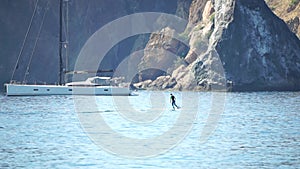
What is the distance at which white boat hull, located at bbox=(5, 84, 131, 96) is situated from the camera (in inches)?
5118

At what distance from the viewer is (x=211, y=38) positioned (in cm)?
16450

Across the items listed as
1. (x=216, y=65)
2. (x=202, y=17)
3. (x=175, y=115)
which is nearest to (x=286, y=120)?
(x=175, y=115)

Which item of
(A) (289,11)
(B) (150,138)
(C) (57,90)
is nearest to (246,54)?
(A) (289,11)

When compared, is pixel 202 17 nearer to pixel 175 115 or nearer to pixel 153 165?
pixel 175 115

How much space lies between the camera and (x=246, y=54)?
16125cm

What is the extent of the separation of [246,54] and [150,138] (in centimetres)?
10369

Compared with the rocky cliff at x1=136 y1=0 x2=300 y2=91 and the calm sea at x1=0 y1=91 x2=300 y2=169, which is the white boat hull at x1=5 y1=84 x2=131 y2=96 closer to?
the rocky cliff at x1=136 y1=0 x2=300 y2=91

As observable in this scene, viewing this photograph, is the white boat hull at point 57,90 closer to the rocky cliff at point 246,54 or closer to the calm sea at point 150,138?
the rocky cliff at point 246,54

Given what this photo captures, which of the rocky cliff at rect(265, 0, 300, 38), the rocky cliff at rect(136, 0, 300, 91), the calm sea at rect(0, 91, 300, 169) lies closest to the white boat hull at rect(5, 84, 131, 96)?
the rocky cliff at rect(136, 0, 300, 91)

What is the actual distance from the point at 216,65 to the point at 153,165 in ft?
373

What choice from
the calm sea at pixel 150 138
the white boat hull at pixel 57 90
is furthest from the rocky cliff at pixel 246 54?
the calm sea at pixel 150 138

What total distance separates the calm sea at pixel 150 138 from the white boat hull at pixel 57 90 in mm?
33466

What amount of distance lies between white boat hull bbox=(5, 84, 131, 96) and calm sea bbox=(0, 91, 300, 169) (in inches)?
1318

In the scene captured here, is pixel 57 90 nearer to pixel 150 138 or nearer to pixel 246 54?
pixel 246 54
